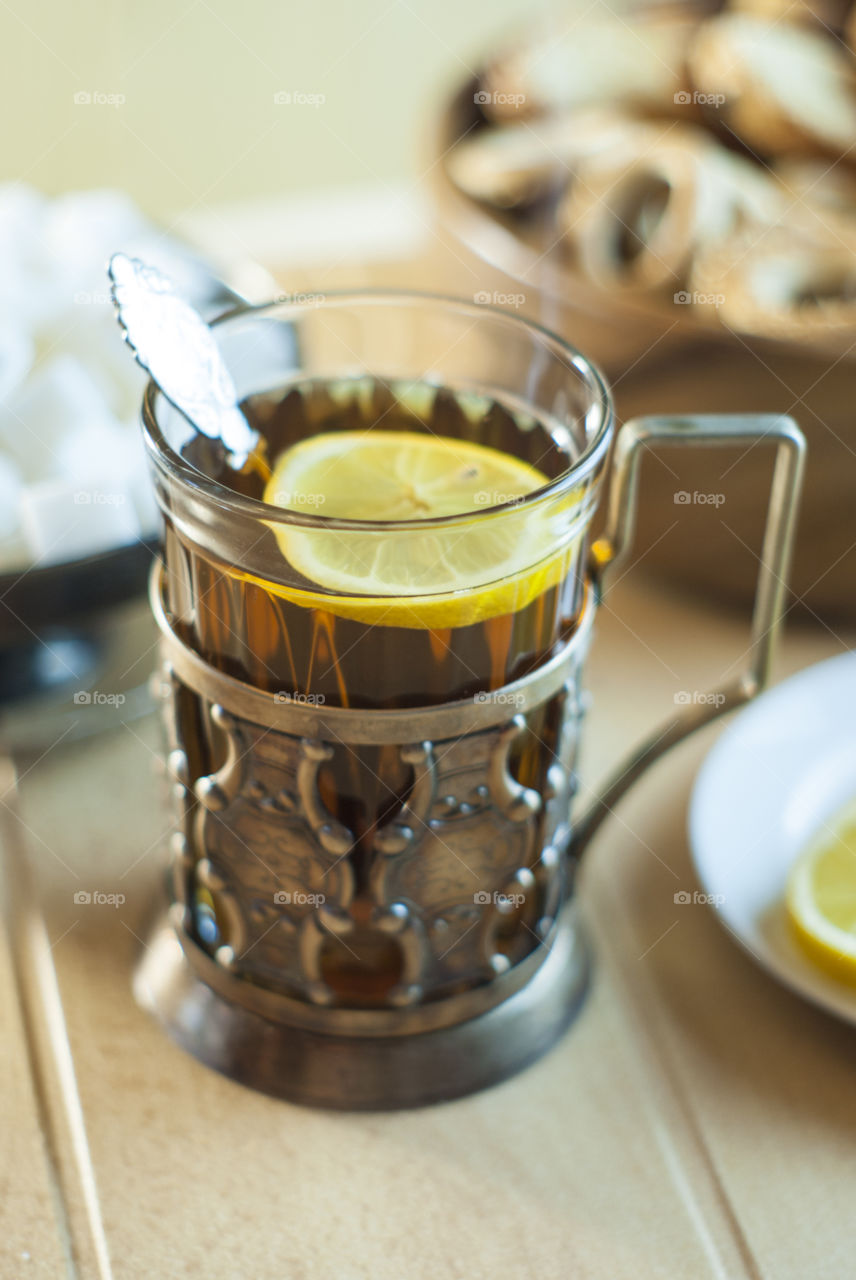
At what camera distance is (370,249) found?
954 mm

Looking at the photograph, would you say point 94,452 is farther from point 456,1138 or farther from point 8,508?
point 456,1138

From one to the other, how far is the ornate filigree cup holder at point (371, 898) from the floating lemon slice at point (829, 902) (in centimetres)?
9

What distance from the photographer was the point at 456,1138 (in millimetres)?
450

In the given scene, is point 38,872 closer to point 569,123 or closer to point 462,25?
point 569,123

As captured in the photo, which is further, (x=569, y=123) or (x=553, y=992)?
(x=569, y=123)

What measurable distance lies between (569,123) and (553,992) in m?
0.54

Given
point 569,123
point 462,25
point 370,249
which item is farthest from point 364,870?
point 462,25

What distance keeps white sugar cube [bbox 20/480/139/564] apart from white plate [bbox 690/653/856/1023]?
0.92ft

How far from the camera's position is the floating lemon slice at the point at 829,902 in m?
0.46

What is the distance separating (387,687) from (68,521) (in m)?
0.20

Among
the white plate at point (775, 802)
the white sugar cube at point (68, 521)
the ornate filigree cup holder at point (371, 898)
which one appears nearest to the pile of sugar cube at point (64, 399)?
the white sugar cube at point (68, 521)

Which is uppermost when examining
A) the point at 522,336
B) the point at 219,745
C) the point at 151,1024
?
the point at 522,336

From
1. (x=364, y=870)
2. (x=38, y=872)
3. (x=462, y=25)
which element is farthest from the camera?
(x=462, y=25)

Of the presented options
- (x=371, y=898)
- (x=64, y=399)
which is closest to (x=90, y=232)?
(x=64, y=399)
